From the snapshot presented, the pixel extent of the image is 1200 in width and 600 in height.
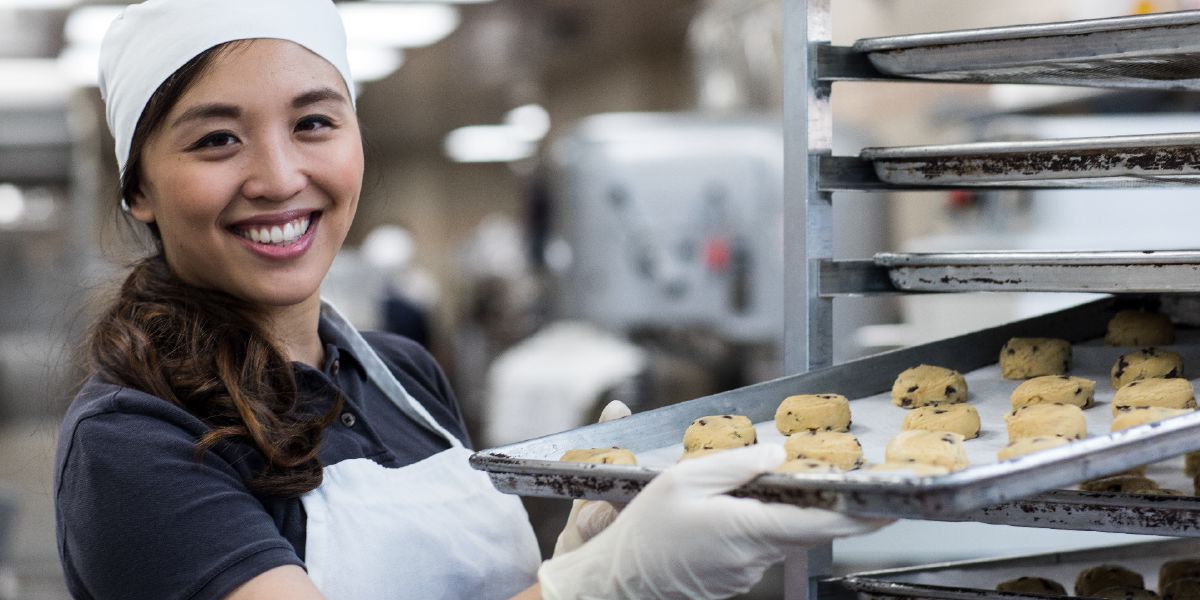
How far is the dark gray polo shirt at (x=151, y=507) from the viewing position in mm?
1232

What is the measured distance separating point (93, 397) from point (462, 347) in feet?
27.7

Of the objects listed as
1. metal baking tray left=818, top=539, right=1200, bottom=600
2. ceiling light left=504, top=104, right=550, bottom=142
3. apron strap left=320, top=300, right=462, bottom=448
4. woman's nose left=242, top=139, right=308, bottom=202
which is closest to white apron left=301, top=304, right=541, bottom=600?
apron strap left=320, top=300, right=462, bottom=448

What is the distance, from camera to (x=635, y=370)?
5.58 meters

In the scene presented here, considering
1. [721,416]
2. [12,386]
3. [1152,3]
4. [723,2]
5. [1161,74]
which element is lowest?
[12,386]

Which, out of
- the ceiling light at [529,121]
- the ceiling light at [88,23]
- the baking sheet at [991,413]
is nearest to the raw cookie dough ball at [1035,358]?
the baking sheet at [991,413]

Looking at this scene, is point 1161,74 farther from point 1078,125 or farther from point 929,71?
point 1078,125

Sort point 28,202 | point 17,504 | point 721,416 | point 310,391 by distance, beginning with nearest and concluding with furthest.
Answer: point 721,416
point 310,391
point 17,504
point 28,202

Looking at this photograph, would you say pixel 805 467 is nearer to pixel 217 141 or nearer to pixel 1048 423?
pixel 1048 423

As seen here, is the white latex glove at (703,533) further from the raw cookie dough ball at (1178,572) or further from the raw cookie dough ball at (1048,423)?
the raw cookie dough ball at (1178,572)

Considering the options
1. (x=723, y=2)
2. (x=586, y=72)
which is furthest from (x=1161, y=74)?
(x=586, y=72)

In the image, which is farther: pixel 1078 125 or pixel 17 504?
pixel 1078 125

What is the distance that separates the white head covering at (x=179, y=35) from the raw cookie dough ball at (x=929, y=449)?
0.82 m

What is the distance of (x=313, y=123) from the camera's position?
4.83 feet

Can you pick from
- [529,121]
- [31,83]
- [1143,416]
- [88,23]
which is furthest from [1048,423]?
[529,121]
